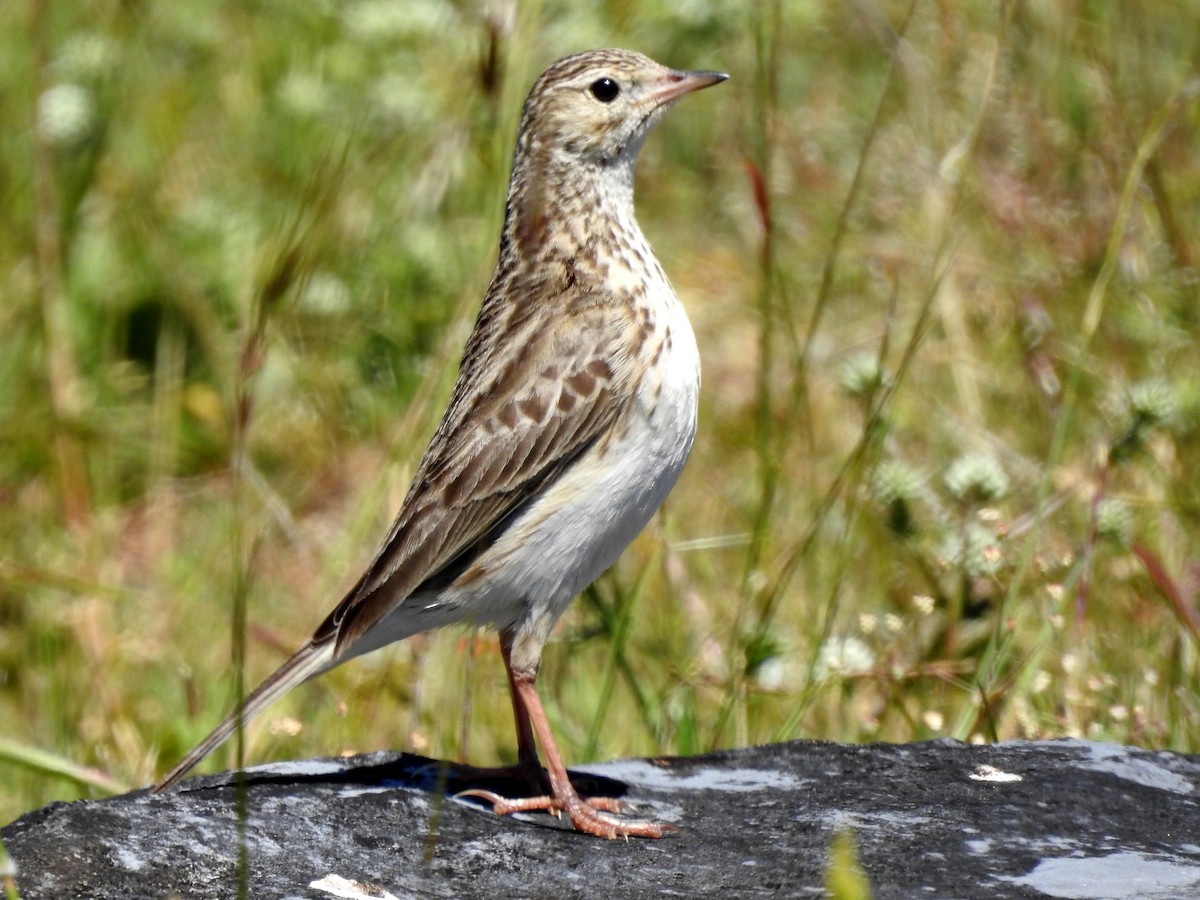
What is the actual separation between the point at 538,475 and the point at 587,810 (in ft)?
2.90

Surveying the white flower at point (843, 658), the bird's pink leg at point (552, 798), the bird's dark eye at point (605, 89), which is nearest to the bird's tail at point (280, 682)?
the bird's pink leg at point (552, 798)

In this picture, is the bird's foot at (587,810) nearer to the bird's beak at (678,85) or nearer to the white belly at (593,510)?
the white belly at (593,510)

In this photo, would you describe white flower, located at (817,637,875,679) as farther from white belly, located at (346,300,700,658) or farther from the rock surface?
white belly, located at (346,300,700,658)

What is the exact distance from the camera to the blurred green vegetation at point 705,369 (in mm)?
5445

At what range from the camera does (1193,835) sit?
3641mm

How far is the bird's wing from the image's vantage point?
4.42m

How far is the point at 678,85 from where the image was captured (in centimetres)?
500

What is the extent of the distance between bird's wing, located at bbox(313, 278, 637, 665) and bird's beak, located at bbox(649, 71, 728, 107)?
68 cm

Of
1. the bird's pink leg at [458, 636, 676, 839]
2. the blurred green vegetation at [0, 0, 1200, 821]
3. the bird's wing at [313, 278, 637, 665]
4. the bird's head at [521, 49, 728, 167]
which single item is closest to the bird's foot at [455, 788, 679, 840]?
the bird's pink leg at [458, 636, 676, 839]

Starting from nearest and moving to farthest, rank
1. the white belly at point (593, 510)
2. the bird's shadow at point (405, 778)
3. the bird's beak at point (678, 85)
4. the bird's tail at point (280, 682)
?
the bird's shadow at point (405, 778) → the bird's tail at point (280, 682) → the white belly at point (593, 510) → the bird's beak at point (678, 85)

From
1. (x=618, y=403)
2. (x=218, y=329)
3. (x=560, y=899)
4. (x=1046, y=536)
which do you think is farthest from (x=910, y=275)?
(x=560, y=899)

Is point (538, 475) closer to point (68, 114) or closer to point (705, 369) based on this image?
point (705, 369)

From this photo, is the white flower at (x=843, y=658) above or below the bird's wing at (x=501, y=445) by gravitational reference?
below

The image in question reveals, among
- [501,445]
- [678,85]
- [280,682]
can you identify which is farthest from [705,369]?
[280,682]
